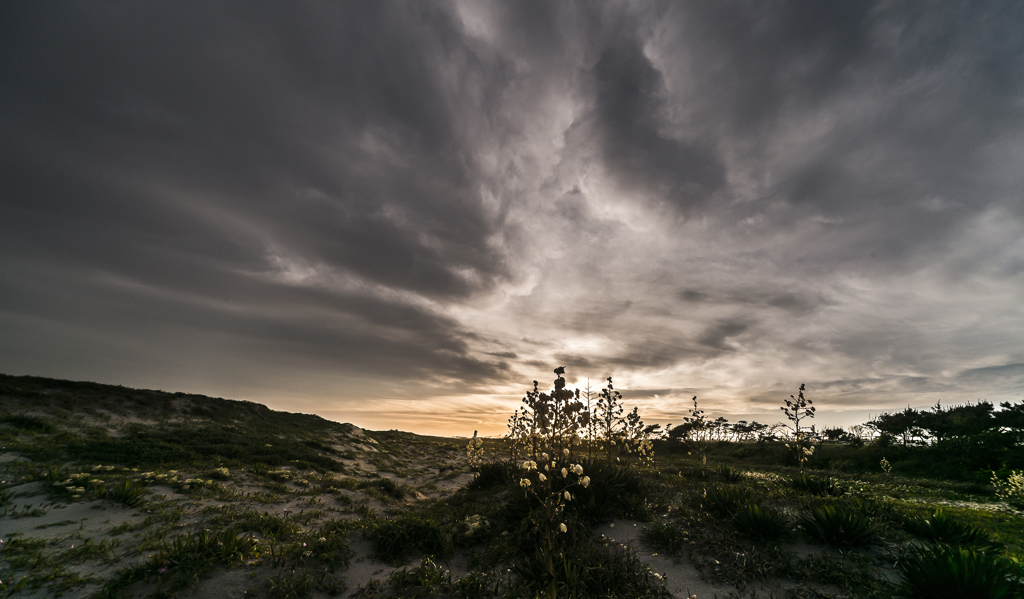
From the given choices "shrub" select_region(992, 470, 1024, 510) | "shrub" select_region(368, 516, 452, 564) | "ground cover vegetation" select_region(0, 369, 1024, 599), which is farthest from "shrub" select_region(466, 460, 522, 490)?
"shrub" select_region(992, 470, 1024, 510)

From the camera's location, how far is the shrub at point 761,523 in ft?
21.6

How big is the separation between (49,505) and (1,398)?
15811 millimetres

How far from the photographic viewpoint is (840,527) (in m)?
6.23

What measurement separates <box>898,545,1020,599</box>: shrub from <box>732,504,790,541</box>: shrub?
1.61 m

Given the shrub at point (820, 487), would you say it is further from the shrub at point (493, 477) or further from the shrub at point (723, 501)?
the shrub at point (493, 477)

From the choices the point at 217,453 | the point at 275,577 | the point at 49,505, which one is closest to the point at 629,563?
the point at 275,577

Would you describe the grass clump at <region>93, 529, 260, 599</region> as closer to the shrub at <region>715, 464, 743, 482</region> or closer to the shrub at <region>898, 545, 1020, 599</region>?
the shrub at <region>898, 545, 1020, 599</region>

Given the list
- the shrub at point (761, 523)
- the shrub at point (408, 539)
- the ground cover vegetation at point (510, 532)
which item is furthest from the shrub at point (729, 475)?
the shrub at point (408, 539)

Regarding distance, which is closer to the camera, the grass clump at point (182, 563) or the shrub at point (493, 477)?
the grass clump at point (182, 563)

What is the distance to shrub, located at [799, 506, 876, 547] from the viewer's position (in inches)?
241

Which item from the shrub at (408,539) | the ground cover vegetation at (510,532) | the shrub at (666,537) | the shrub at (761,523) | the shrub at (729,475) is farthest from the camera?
the shrub at (729,475)

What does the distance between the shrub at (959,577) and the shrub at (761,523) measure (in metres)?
1.61

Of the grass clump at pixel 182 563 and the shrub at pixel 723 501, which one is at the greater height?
the shrub at pixel 723 501

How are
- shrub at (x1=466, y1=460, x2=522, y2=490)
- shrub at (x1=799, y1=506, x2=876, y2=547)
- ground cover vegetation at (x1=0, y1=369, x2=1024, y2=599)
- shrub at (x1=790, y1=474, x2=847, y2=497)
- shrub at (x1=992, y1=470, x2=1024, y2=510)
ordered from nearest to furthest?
ground cover vegetation at (x1=0, y1=369, x2=1024, y2=599) < shrub at (x1=799, y1=506, x2=876, y2=547) < shrub at (x1=790, y1=474, x2=847, y2=497) < shrub at (x1=992, y1=470, x2=1024, y2=510) < shrub at (x1=466, y1=460, x2=522, y2=490)
